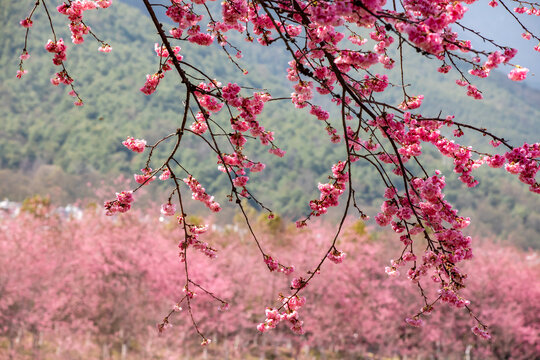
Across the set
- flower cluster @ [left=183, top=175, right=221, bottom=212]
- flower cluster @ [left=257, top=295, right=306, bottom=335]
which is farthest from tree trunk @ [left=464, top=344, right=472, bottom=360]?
flower cluster @ [left=257, top=295, right=306, bottom=335]

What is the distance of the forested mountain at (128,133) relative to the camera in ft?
158

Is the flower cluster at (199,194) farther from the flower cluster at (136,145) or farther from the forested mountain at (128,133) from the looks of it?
the forested mountain at (128,133)

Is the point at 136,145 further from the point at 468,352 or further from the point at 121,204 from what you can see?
the point at 468,352

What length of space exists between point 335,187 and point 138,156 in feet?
171

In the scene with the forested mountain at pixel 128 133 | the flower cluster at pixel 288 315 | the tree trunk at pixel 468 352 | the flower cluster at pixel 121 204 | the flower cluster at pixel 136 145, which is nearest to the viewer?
the flower cluster at pixel 288 315

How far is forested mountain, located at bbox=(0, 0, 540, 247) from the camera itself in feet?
158

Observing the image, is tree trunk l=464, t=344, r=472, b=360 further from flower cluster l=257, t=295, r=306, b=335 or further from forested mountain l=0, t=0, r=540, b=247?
forested mountain l=0, t=0, r=540, b=247

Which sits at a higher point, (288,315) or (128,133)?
(128,133)

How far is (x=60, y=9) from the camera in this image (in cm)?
333

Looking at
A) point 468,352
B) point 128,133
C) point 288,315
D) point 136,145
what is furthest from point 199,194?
point 128,133

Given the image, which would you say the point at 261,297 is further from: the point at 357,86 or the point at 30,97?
the point at 30,97

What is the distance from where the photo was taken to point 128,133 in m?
62.1

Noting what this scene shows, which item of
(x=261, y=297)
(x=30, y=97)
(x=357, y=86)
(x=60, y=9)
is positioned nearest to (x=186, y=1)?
(x=60, y=9)

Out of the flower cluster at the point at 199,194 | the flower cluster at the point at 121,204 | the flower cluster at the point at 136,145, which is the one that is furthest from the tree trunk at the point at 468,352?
the flower cluster at the point at 121,204
